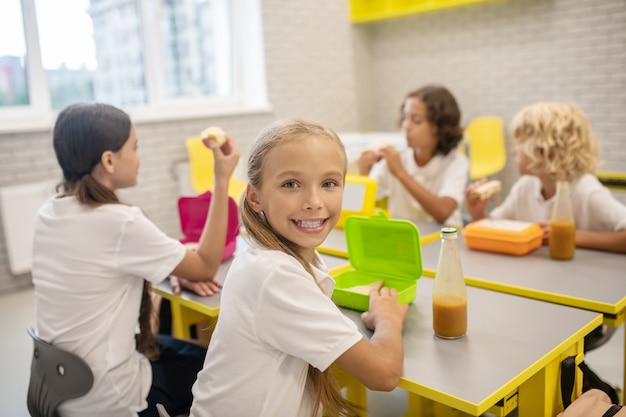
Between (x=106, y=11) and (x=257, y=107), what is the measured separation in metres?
1.49

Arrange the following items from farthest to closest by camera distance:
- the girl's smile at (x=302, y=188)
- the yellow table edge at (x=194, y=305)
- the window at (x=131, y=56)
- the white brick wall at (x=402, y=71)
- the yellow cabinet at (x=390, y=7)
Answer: the yellow cabinet at (x=390, y=7), the white brick wall at (x=402, y=71), the window at (x=131, y=56), the yellow table edge at (x=194, y=305), the girl's smile at (x=302, y=188)

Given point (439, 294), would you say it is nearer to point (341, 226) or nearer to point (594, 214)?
point (594, 214)

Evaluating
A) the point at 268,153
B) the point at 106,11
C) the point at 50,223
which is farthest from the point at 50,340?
the point at 106,11

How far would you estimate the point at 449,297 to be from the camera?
4.46 feet

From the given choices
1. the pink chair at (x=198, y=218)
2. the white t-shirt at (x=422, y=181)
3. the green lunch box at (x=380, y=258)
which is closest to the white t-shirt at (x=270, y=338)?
the green lunch box at (x=380, y=258)

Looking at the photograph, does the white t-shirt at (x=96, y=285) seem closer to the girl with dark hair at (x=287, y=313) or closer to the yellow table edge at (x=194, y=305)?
the yellow table edge at (x=194, y=305)

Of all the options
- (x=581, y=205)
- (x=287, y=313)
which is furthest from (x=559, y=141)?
(x=287, y=313)

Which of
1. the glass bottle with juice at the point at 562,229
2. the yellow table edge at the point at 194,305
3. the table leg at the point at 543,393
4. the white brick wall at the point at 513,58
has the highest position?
the white brick wall at the point at 513,58

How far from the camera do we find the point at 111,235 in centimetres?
162

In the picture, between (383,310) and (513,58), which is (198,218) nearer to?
(383,310)

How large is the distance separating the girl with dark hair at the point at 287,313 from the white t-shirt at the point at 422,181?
164 cm

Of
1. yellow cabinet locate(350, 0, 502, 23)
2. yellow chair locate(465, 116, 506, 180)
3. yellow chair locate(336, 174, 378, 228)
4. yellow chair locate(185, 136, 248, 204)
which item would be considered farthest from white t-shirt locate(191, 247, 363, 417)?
yellow cabinet locate(350, 0, 502, 23)

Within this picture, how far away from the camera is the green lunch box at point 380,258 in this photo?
63.1 inches

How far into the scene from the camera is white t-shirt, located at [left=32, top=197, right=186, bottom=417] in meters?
1.60
